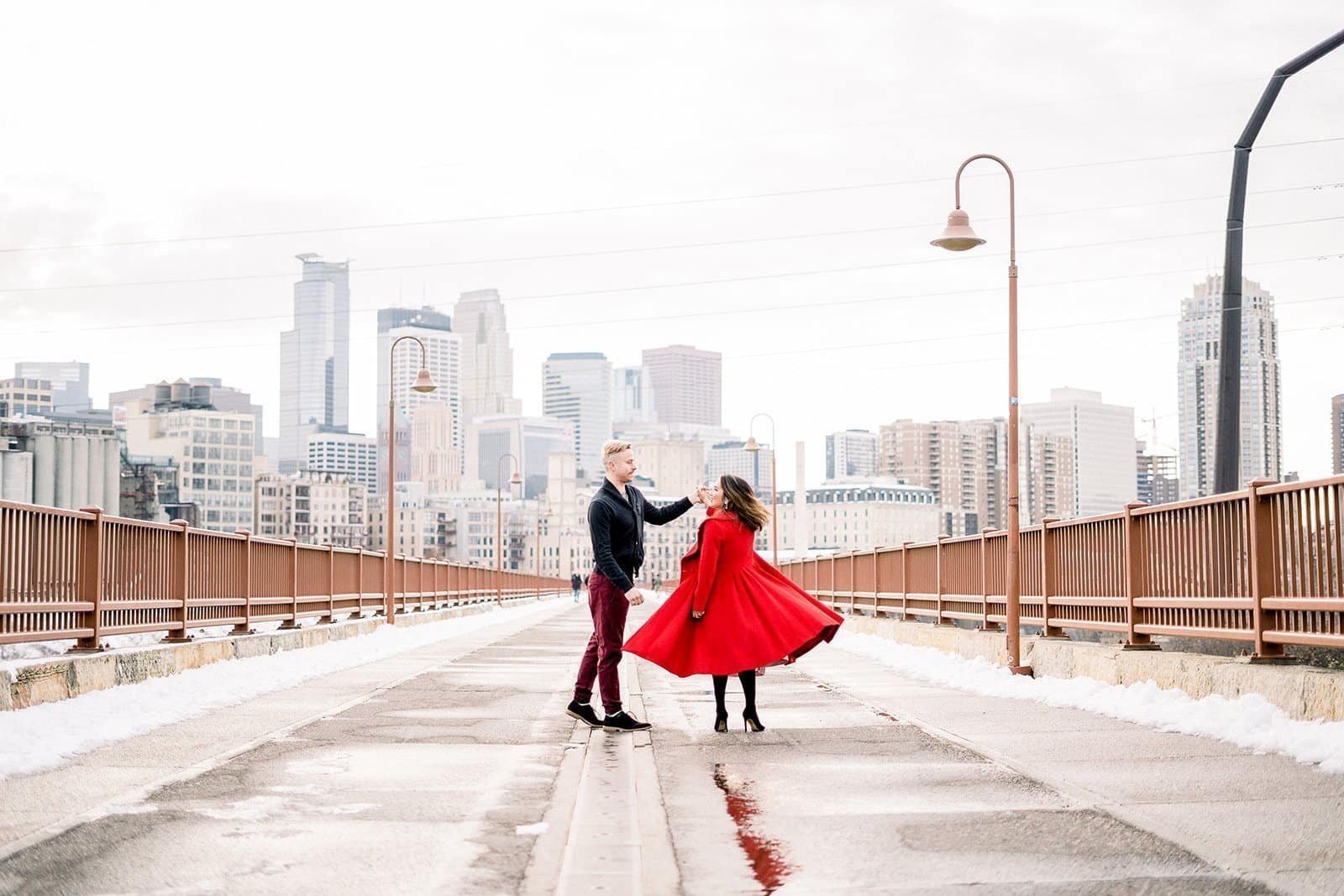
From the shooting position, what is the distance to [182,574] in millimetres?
17281

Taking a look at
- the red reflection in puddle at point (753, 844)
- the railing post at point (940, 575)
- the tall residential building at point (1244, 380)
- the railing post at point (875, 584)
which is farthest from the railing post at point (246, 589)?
the tall residential building at point (1244, 380)

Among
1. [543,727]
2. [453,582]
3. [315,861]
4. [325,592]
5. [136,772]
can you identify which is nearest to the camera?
[315,861]

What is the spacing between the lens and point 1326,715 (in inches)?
374

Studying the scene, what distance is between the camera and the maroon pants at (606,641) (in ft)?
35.6

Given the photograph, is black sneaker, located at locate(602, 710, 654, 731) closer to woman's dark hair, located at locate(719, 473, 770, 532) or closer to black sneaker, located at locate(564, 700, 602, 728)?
black sneaker, located at locate(564, 700, 602, 728)

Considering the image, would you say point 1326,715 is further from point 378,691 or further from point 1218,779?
point 378,691

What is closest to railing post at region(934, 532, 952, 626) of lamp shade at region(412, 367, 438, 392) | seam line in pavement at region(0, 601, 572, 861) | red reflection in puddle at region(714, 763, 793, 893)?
seam line in pavement at region(0, 601, 572, 861)

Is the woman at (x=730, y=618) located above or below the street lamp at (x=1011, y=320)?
below

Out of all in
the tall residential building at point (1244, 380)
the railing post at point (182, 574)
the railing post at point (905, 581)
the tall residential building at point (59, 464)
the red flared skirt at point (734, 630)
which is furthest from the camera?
the tall residential building at point (59, 464)

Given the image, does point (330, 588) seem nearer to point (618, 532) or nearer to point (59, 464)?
point (618, 532)

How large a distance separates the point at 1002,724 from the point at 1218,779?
136 inches

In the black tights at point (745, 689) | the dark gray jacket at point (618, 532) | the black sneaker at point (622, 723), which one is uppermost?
the dark gray jacket at point (618, 532)

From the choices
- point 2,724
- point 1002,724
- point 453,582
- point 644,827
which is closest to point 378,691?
point 2,724

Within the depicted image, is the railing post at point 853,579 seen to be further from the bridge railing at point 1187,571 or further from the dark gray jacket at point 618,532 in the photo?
the dark gray jacket at point 618,532
